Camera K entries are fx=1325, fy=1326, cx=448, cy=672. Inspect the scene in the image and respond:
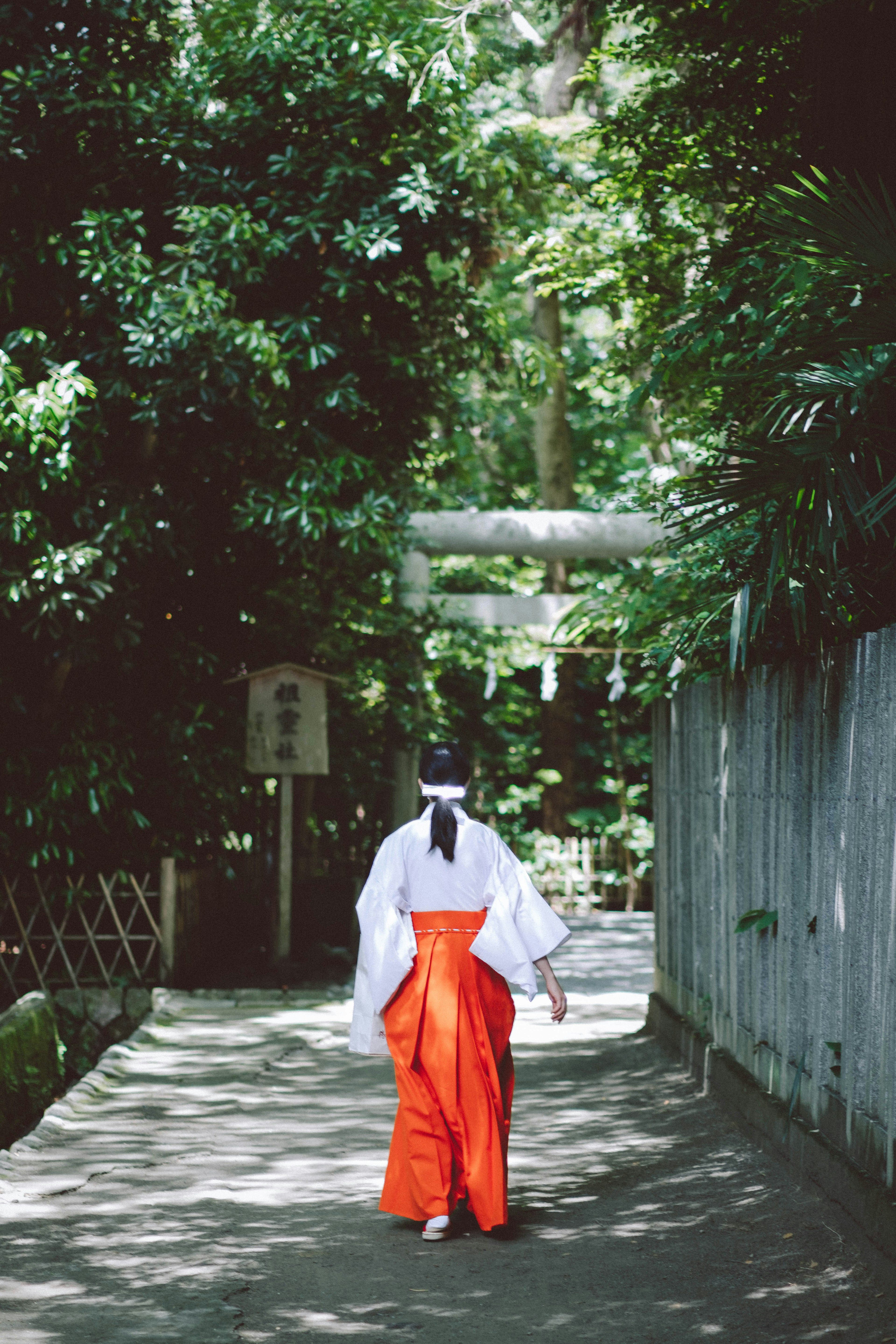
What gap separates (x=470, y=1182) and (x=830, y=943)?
1.57 metres

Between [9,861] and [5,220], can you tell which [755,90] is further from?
[9,861]

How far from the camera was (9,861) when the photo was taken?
34.2 ft

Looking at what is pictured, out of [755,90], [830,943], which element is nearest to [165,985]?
[830,943]

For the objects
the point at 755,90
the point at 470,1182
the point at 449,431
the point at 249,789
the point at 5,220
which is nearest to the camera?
the point at 470,1182

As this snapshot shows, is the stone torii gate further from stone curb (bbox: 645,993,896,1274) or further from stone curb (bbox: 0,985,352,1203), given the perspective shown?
stone curb (bbox: 645,993,896,1274)

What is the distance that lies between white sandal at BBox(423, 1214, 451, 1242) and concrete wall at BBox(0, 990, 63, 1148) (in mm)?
3517

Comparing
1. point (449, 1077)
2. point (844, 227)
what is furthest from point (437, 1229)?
point (844, 227)

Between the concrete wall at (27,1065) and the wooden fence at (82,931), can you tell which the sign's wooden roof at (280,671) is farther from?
the concrete wall at (27,1065)

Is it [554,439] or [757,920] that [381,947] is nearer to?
[757,920]

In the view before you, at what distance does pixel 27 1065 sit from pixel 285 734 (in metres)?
4.04

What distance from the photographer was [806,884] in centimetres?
524

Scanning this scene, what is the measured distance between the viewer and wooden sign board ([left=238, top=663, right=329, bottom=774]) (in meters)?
11.3

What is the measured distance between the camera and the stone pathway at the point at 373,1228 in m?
3.99

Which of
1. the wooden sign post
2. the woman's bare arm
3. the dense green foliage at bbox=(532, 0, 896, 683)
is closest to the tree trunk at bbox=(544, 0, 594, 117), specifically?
the dense green foliage at bbox=(532, 0, 896, 683)
